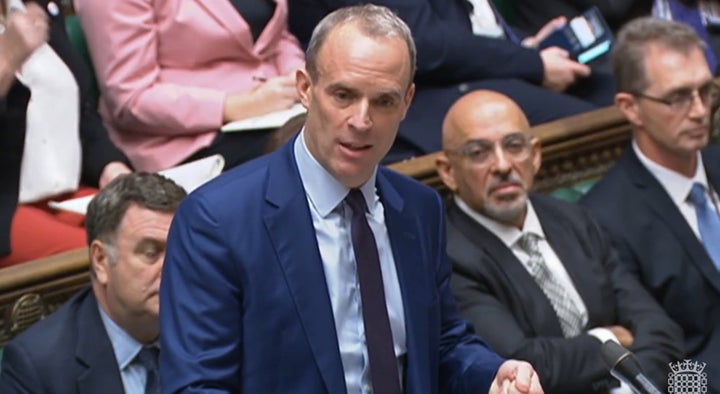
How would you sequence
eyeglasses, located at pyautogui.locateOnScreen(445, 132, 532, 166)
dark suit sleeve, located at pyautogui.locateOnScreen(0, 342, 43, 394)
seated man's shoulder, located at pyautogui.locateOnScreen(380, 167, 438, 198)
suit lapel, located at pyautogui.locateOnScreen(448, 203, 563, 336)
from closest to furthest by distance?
seated man's shoulder, located at pyautogui.locateOnScreen(380, 167, 438, 198) → dark suit sleeve, located at pyautogui.locateOnScreen(0, 342, 43, 394) → suit lapel, located at pyautogui.locateOnScreen(448, 203, 563, 336) → eyeglasses, located at pyautogui.locateOnScreen(445, 132, 532, 166)

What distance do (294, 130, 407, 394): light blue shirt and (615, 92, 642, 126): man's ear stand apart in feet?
5.42

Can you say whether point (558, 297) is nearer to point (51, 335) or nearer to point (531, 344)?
point (531, 344)

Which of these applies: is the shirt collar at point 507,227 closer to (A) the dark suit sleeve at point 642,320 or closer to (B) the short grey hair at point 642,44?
(A) the dark suit sleeve at point 642,320

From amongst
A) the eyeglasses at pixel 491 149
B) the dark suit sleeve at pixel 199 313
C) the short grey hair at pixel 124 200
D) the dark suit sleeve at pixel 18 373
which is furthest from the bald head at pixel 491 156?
the dark suit sleeve at pixel 199 313

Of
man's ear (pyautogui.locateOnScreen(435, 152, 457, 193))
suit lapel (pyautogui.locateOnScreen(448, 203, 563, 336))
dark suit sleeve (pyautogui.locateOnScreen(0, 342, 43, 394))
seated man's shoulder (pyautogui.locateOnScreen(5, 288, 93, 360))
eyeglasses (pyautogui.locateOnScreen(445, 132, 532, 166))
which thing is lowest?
suit lapel (pyautogui.locateOnScreen(448, 203, 563, 336))

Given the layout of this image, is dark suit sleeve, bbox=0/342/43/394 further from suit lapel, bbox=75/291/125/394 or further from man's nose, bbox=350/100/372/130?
man's nose, bbox=350/100/372/130

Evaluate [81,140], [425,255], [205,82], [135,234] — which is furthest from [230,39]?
[425,255]

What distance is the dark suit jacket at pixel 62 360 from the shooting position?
2863 mm

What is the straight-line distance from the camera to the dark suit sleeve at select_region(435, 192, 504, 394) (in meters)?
2.34

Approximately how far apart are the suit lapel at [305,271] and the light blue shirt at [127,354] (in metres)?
0.79

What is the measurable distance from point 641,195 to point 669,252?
0.53ft

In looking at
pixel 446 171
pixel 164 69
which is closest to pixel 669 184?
pixel 446 171

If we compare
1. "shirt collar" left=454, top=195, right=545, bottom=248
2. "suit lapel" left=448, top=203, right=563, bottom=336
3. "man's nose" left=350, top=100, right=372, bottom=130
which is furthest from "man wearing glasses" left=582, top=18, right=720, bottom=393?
"man's nose" left=350, top=100, right=372, bottom=130

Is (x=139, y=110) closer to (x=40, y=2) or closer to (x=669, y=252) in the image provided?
(x=40, y=2)
